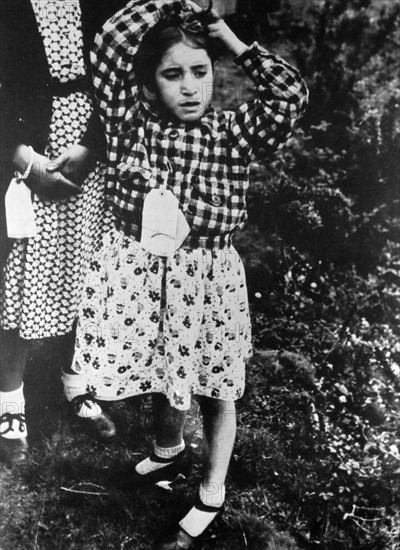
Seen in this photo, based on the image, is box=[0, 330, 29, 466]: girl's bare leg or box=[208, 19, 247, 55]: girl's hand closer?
box=[208, 19, 247, 55]: girl's hand

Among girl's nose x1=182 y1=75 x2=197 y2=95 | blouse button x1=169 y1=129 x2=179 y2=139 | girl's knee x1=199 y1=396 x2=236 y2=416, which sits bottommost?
girl's knee x1=199 y1=396 x2=236 y2=416

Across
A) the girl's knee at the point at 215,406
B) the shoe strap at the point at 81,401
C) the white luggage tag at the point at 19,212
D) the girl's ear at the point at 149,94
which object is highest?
the girl's ear at the point at 149,94

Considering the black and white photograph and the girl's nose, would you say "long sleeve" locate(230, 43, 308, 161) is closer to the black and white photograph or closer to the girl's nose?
the black and white photograph

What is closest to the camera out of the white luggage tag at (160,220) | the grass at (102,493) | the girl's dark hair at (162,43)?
the girl's dark hair at (162,43)

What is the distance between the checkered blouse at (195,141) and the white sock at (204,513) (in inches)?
28.3

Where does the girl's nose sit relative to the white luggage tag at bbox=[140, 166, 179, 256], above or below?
above

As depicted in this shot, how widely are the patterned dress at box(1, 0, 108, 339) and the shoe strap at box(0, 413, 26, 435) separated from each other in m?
0.25

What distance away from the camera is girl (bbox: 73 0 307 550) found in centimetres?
150

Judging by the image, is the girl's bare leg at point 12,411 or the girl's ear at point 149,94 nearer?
the girl's ear at point 149,94

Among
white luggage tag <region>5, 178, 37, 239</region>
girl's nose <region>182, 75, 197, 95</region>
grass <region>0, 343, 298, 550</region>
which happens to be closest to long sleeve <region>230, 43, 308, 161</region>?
girl's nose <region>182, 75, 197, 95</region>

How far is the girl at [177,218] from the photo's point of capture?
1500 mm

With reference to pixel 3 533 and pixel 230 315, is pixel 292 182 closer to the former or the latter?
pixel 230 315

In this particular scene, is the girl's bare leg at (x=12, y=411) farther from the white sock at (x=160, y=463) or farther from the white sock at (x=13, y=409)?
the white sock at (x=160, y=463)

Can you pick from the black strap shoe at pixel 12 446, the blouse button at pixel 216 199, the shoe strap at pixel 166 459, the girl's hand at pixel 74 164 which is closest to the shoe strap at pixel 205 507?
the shoe strap at pixel 166 459
